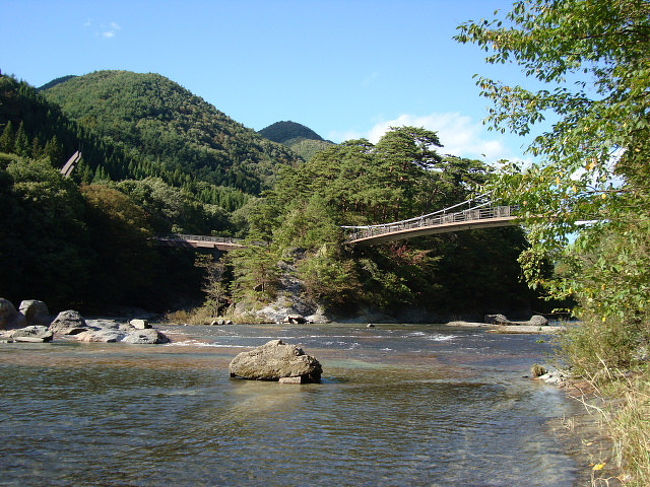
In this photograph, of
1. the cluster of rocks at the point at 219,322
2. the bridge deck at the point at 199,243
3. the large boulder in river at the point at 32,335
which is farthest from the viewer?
the bridge deck at the point at 199,243

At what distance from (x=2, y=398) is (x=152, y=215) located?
4548 centimetres

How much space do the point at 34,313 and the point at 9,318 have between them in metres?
1.72

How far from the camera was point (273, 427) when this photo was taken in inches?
266

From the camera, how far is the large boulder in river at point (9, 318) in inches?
822

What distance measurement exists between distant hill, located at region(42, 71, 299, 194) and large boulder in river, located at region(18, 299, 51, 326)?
226 ft

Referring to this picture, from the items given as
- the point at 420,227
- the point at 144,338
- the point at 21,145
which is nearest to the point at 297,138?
the point at 21,145

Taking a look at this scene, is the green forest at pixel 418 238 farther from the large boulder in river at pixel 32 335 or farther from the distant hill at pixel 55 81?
the distant hill at pixel 55 81

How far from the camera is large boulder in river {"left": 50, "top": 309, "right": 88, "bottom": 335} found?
1992 centimetres

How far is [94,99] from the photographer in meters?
133

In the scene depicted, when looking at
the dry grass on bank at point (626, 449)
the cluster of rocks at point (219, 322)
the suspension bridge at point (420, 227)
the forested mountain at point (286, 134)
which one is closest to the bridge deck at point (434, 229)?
the suspension bridge at point (420, 227)

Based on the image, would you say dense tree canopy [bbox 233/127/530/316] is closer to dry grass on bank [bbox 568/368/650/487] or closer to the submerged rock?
the submerged rock

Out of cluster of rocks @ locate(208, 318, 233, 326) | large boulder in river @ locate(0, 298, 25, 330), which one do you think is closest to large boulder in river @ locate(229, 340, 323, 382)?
large boulder in river @ locate(0, 298, 25, 330)

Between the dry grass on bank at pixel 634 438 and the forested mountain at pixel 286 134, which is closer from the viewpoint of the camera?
the dry grass on bank at pixel 634 438

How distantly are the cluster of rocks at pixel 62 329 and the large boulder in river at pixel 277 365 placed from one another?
8.64 metres
